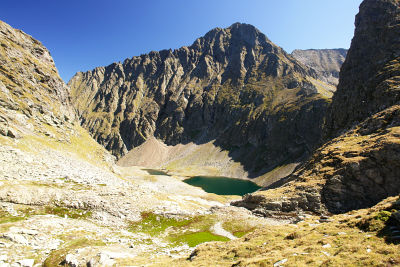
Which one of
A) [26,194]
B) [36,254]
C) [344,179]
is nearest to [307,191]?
[344,179]

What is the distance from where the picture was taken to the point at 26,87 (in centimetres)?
7788

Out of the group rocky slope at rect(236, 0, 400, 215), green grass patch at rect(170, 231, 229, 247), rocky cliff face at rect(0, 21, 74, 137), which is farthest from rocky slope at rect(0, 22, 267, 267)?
rocky slope at rect(236, 0, 400, 215)

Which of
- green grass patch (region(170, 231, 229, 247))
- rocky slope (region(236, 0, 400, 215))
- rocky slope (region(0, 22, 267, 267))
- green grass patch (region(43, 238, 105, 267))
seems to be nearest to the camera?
green grass patch (region(43, 238, 105, 267))

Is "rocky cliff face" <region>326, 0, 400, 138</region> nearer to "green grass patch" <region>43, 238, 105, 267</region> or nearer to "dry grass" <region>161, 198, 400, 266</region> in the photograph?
"dry grass" <region>161, 198, 400, 266</region>

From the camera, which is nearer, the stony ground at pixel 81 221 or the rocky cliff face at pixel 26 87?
the stony ground at pixel 81 221

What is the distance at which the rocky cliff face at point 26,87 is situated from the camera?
58781mm

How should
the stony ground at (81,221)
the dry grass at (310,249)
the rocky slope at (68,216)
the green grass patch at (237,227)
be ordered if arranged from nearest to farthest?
the dry grass at (310,249), the stony ground at (81,221), the rocky slope at (68,216), the green grass patch at (237,227)

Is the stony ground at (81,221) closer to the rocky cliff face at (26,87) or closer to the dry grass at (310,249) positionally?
the dry grass at (310,249)

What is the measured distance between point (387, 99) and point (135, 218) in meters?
102

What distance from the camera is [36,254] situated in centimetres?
1853

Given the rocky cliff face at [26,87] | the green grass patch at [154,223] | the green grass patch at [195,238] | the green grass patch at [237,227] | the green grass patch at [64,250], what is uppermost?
the rocky cliff face at [26,87]

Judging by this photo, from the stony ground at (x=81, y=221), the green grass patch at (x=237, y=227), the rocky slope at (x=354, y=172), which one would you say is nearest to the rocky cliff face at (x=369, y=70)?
the rocky slope at (x=354, y=172)

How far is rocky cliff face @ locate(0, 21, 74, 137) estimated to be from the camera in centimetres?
5878

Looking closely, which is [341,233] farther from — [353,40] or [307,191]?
[353,40]
